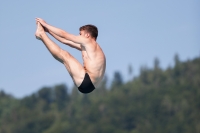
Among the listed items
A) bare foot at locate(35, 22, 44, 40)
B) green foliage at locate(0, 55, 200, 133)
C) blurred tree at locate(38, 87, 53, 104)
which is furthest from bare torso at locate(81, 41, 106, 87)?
blurred tree at locate(38, 87, 53, 104)

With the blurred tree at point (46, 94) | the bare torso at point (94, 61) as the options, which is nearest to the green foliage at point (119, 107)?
the blurred tree at point (46, 94)

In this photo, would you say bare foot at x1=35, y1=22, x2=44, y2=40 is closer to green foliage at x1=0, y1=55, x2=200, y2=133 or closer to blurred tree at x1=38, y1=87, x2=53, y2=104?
green foliage at x1=0, y1=55, x2=200, y2=133

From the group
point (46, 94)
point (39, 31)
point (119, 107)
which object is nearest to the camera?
point (39, 31)

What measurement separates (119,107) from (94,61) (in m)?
117

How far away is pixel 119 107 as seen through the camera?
135375 millimetres

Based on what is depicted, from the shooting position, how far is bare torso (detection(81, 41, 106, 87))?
1859 cm

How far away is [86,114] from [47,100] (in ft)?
46.0

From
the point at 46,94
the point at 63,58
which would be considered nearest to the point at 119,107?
the point at 46,94

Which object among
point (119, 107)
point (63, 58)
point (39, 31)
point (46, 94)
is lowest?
point (63, 58)

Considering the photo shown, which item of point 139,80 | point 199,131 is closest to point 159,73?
point 139,80

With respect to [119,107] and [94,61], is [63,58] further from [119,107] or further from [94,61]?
[119,107]

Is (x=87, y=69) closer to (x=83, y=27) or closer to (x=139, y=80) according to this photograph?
(x=83, y=27)

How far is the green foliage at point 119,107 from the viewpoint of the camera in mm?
124250

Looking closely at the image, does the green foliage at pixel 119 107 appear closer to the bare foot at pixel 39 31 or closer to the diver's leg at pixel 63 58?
the diver's leg at pixel 63 58
